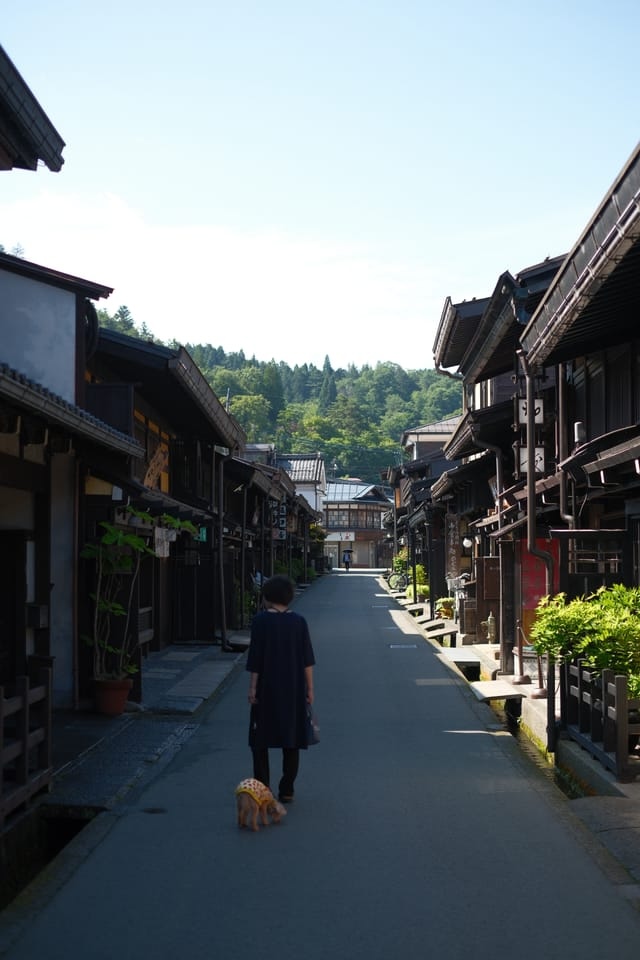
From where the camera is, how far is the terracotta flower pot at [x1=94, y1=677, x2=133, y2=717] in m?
13.9

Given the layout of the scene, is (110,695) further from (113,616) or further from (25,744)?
(25,744)

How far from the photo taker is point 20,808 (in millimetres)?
8367

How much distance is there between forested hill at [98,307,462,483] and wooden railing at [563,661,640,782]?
11188 centimetres

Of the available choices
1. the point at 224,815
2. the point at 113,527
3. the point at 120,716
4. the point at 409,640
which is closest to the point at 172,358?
the point at 113,527

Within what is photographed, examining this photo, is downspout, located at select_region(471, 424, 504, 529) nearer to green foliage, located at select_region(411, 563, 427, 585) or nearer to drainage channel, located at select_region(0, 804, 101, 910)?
drainage channel, located at select_region(0, 804, 101, 910)

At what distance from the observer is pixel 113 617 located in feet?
47.4

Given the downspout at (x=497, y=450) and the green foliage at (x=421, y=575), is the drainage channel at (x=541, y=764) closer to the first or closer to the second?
the downspout at (x=497, y=450)

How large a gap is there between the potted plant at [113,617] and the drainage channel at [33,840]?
5.10m

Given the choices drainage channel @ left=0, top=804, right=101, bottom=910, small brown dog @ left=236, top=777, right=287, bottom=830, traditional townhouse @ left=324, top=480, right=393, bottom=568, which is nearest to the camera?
drainage channel @ left=0, top=804, right=101, bottom=910

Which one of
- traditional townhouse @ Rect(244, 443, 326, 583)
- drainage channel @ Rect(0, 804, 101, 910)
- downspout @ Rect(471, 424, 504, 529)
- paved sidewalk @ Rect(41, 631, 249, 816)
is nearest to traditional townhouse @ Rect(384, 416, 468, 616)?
traditional townhouse @ Rect(244, 443, 326, 583)

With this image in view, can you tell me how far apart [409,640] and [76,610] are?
1492 centimetres

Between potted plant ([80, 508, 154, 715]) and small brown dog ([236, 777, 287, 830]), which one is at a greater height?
potted plant ([80, 508, 154, 715])

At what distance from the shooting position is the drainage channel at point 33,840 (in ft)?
25.0

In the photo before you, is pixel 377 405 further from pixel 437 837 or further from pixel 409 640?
pixel 437 837
